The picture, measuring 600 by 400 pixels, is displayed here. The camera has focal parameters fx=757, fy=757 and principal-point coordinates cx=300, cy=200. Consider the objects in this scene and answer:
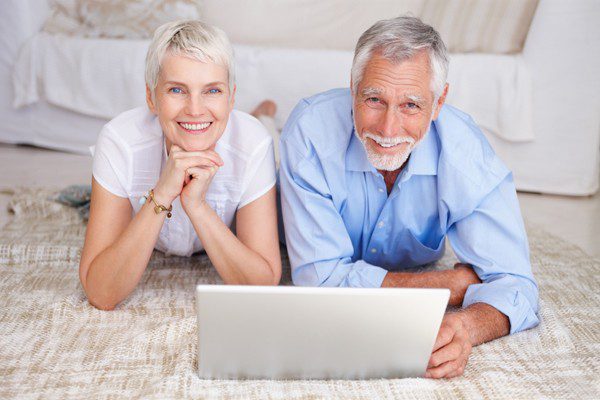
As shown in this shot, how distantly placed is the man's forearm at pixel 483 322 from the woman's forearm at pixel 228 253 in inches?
17.0

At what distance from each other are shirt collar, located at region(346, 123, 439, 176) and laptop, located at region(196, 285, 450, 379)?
531mm

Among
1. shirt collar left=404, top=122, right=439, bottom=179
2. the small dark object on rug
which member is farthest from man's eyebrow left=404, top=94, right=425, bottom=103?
the small dark object on rug

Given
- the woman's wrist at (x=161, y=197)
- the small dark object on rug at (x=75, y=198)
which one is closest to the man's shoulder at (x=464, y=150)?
the woman's wrist at (x=161, y=197)

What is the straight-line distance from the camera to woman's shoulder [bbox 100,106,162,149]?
1.68 m

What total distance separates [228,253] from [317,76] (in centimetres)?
174

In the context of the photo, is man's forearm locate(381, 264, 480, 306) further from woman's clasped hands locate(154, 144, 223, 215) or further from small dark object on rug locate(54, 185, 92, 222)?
small dark object on rug locate(54, 185, 92, 222)

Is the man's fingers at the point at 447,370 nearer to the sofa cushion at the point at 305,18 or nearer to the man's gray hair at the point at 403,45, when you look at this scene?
the man's gray hair at the point at 403,45

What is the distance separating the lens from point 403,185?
1.76 metres

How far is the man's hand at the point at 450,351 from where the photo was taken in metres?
1.38

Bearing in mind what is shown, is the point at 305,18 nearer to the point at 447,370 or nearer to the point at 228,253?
the point at 228,253

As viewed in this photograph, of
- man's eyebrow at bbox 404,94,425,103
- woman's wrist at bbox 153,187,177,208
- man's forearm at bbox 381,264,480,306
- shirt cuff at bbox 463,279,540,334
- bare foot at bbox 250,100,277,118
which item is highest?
man's eyebrow at bbox 404,94,425,103

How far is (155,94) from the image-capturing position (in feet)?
5.17

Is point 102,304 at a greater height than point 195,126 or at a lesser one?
lesser

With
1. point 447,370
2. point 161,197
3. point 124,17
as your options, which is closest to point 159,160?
point 161,197
